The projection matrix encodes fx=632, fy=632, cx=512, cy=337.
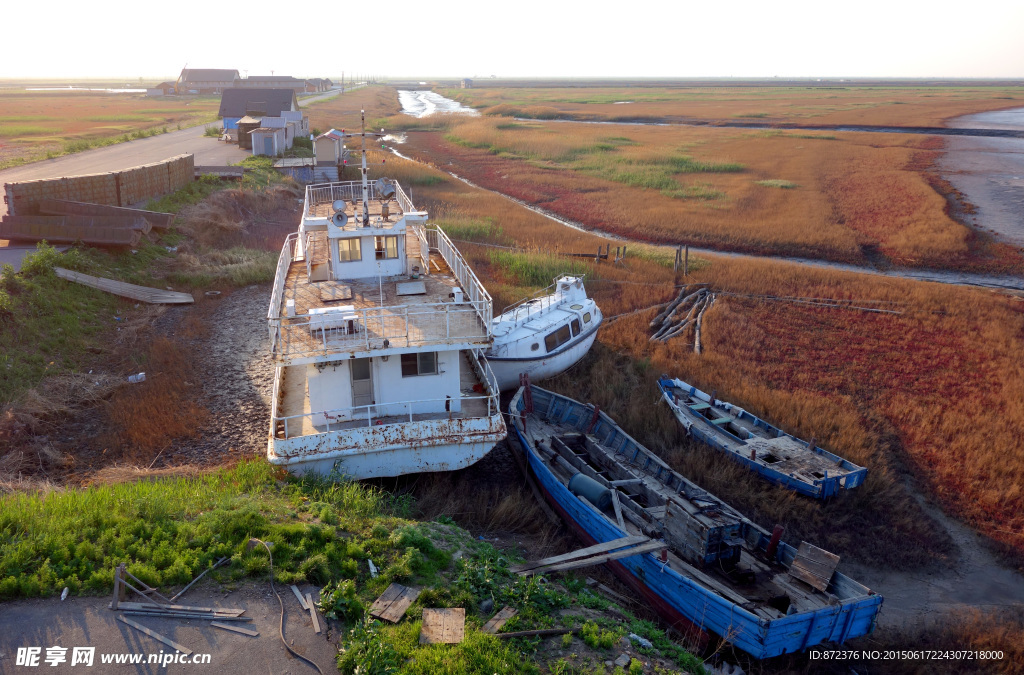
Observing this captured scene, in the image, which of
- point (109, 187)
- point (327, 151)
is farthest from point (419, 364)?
point (327, 151)

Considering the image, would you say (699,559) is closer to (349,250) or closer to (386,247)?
(386,247)

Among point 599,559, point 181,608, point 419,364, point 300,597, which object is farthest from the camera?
point 419,364

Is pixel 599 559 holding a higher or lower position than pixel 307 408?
lower

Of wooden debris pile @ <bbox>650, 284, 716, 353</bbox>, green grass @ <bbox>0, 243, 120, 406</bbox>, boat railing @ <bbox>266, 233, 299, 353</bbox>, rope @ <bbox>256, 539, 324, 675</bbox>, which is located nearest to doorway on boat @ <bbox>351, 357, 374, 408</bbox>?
boat railing @ <bbox>266, 233, 299, 353</bbox>

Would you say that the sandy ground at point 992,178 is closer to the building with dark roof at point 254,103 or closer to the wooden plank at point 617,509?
the wooden plank at point 617,509

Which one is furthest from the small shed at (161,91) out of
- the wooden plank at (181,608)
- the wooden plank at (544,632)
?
the wooden plank at (544,632)

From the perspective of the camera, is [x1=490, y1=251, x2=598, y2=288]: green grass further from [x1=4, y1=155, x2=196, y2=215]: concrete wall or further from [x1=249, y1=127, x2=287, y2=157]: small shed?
[x1=249, y1=127, x2=287, y2=157]: small shed
